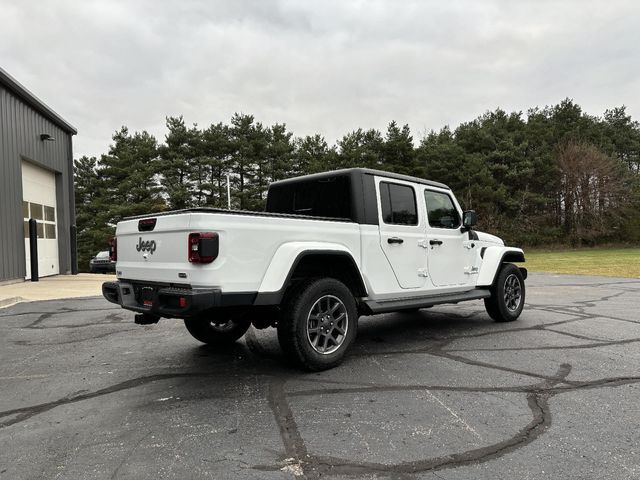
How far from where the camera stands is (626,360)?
179 inches

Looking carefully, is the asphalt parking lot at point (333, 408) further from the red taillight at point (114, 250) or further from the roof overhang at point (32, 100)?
the roof overhang at point (32, 100)

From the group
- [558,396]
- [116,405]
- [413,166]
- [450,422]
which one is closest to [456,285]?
[558,396]

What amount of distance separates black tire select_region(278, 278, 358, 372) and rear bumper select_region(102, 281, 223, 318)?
76 centimetres

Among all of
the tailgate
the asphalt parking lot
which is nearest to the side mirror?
the asphalt parking lot

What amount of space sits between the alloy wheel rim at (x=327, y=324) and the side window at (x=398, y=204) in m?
1.17

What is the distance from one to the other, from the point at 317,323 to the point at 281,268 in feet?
2.33

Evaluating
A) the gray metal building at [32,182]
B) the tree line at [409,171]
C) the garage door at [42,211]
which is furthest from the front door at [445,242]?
the tree line at [409,171]

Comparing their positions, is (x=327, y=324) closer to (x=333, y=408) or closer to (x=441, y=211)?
(x=333, y=408)

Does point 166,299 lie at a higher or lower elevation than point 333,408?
higher

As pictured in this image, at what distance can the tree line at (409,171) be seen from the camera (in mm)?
37312

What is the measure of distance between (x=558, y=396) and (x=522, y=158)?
40709mm

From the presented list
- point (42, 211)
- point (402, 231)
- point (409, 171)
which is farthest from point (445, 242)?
point (409, 171)

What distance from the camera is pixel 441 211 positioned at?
5785 millimetres

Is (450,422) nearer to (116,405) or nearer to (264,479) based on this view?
(264,479)
